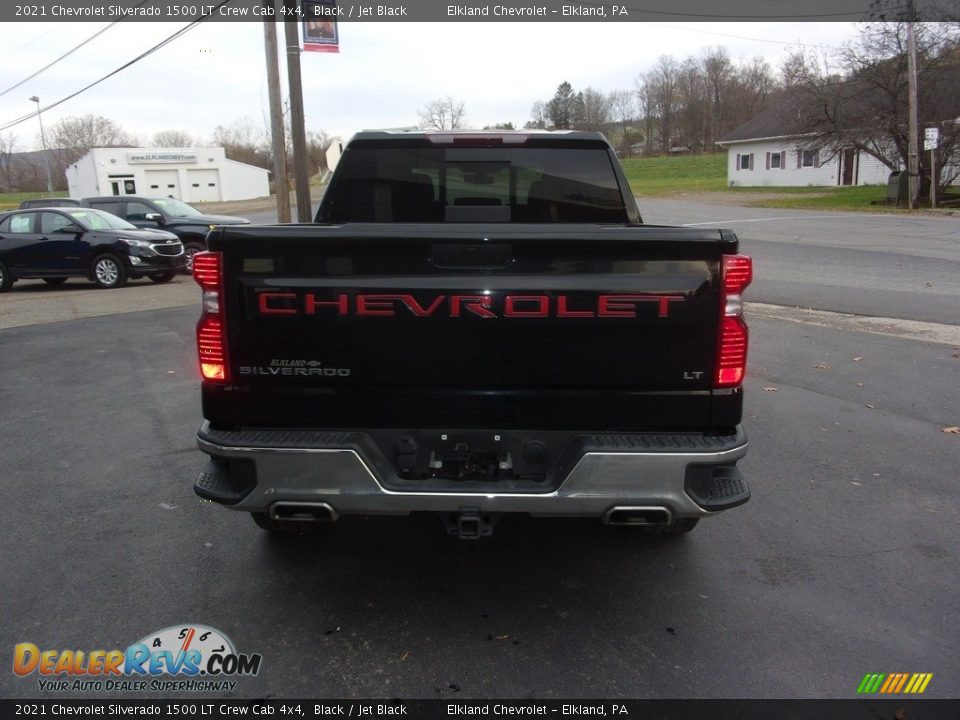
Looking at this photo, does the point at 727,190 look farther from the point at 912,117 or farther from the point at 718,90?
the point at 718,90

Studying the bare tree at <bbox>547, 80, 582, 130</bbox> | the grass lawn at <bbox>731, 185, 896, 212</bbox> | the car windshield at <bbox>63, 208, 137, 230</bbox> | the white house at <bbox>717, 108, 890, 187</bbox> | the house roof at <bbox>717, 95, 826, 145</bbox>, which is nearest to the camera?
the car windshield at <bbox>63, 208, 137, 230</bbox>

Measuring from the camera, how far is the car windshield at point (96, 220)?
15055 millimetres

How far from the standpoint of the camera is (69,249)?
14898 mm

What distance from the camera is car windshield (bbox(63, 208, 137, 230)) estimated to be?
593 inches

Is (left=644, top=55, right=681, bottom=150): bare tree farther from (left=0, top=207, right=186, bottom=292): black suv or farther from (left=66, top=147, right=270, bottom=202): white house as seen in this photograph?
(left=0, top=207, right=186, bottom=292): black suv

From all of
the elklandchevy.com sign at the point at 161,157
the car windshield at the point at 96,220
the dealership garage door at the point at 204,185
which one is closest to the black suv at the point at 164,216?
the car windshield at the point at 96,220

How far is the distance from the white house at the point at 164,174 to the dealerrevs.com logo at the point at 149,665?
66.0 metres

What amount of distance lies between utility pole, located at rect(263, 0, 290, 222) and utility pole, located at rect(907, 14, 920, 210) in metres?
23.9

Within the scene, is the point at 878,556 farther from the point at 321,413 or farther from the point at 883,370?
the point at 883,370

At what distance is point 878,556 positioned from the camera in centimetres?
379

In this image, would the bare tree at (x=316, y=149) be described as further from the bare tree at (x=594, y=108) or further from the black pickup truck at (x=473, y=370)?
the black pickup truck at (x=473, y=370)

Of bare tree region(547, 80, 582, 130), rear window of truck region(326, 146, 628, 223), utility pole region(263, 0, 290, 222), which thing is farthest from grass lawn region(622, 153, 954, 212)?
bare tree region(547, 80, 582, 130)

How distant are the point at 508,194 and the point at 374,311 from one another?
187cm

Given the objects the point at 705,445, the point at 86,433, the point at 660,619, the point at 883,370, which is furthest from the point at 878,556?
the point at 86,433
